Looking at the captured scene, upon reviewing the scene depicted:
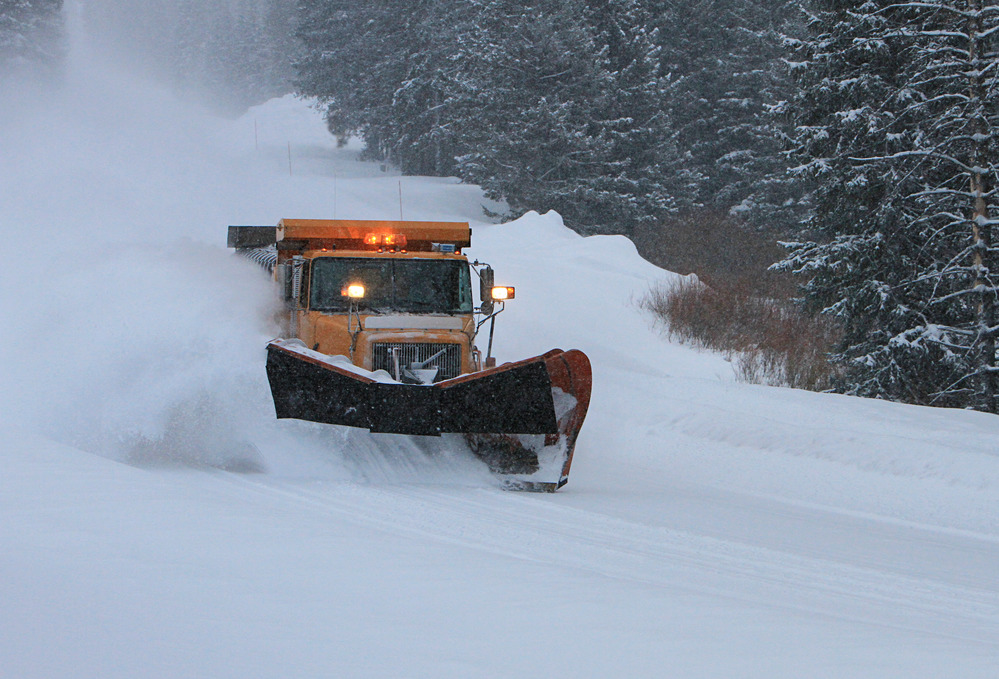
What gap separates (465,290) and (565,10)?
73.3 feet

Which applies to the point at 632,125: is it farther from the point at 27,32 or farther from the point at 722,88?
the point at 27,32

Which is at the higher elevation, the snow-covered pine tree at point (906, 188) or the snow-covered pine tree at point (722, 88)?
the snow-covered pine tree at point (722, 88)

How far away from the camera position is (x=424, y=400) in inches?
285

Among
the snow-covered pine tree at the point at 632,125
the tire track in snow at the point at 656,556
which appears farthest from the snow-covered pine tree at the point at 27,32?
the tire track in snow at the point at 656,556

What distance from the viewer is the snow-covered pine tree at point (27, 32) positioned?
42.9 meters

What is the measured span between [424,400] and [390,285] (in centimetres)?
229

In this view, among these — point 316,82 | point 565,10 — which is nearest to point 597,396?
point 565,10

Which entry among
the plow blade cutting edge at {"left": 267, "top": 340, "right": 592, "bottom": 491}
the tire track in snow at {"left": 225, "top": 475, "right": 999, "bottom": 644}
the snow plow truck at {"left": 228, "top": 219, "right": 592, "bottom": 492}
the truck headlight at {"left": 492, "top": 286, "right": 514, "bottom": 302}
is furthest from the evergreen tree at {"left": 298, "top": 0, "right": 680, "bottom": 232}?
the tire track in snow at {"left": 225, "top": 475, "right": 999, "bottom": 644}

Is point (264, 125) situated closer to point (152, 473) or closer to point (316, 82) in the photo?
point (316, 82)

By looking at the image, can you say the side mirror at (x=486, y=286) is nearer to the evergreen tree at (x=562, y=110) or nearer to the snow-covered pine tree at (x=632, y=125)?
the evergreen tree at (x=562, y=110)

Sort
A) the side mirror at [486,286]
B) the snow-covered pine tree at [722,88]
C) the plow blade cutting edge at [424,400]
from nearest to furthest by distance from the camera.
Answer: the plow blade cutting edge at [424,400] → the side mirror at [486,286] → the snow-covered pine tree at [722,88]

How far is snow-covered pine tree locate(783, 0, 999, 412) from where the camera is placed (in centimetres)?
1271

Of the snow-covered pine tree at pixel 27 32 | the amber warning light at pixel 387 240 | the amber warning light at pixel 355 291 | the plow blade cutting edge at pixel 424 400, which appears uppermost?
the snow-covered pine tree at pixel 27 32

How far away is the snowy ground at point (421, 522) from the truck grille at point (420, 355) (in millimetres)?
746
